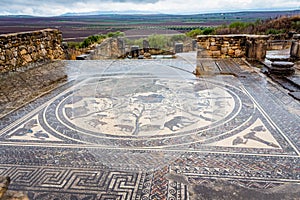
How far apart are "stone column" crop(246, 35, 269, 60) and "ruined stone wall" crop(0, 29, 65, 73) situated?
6816 mm

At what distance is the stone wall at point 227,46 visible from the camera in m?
7.95

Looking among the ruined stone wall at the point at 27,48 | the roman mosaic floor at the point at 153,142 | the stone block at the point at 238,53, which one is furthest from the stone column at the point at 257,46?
the ruined stone wall at the point at 27,48

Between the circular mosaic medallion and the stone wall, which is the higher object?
the stone wall

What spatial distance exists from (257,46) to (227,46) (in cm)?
97

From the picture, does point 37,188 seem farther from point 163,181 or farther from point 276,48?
point 276,48

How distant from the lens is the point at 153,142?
2.92 meters

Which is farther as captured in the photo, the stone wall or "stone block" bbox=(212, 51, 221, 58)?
"stone block" bbox=(212, 51, 221, 58)

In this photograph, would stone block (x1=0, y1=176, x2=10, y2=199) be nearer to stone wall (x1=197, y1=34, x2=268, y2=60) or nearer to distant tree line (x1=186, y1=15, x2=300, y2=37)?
stone wall (x1=197, y1=34, x2=268, y2=60)

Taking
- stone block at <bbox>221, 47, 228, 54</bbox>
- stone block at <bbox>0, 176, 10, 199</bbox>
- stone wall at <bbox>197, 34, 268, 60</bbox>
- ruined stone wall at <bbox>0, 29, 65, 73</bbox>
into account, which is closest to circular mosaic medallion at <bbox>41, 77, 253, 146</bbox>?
stone block at <bbox>0, 176, 10, 199</bbox>

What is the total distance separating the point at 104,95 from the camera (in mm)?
4719

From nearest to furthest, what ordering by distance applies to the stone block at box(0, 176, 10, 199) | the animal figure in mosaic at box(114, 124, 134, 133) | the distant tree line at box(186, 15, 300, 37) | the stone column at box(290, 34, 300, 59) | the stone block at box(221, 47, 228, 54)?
1. the stone block at box(0, 176, 10, 199)
2. the animal figure in mosaic at box(114, 124, 134, 133)
3. the stone column at box(290, 34, 300, 59)
4. the stone block at box(221, 47, 228, 54)
5. the distant tree line at box(186, 15, 300, 37)

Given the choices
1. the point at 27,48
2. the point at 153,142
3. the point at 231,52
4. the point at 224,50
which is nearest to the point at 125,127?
the point at 153,142

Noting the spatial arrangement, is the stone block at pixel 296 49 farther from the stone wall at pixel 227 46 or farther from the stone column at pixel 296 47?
the stone wall at pixel 227 46

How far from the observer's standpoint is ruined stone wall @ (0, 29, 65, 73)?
6246 millimetres
